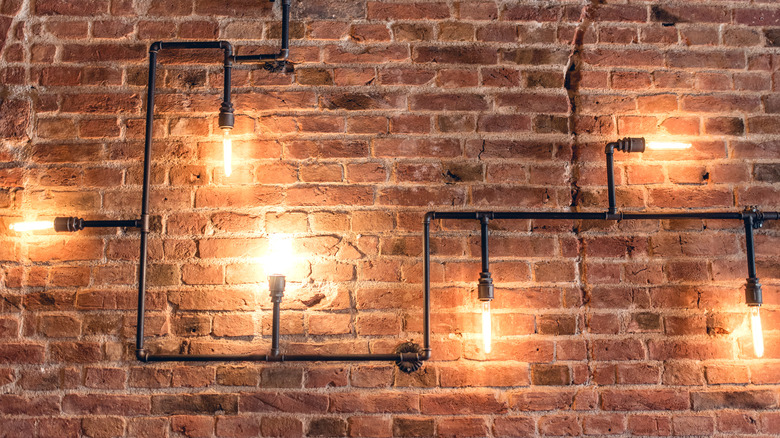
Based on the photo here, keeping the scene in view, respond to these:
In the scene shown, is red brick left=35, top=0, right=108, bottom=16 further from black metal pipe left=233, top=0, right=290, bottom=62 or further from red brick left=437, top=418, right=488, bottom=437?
red brick left=437, top=418, right=488, bottom=437

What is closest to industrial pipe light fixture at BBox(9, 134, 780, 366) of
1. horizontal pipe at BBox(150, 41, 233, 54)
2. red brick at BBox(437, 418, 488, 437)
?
horizontal pipe at BBox(150, 41, 233, 54)

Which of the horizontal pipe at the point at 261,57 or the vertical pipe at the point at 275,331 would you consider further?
the horizontal pipe at the point at 261,57

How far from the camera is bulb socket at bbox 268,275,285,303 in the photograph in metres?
1.45

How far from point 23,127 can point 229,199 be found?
79 cm

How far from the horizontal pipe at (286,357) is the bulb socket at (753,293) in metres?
1.08

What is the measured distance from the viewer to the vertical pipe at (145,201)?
153 cm

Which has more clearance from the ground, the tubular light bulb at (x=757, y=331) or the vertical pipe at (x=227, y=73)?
the vertical pipe at (x=227, y=73)

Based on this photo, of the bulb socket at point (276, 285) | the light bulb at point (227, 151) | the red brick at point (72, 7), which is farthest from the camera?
the red brick at point (72, 7)

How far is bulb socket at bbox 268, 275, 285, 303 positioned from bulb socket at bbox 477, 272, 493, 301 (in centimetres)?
64

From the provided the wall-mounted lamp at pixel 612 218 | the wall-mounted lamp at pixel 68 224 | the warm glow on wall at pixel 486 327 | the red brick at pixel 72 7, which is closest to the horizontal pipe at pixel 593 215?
the wall-mounted lamp at pixel 612 218

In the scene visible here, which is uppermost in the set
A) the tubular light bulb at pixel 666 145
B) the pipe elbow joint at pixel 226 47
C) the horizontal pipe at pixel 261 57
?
the pipe elbow joint at pixel 226 47

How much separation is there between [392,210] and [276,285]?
1.57ft

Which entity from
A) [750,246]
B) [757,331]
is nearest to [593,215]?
[750,246]

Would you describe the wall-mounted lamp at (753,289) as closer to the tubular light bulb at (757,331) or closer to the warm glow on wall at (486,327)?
the tubular light bulb at (757,331)
